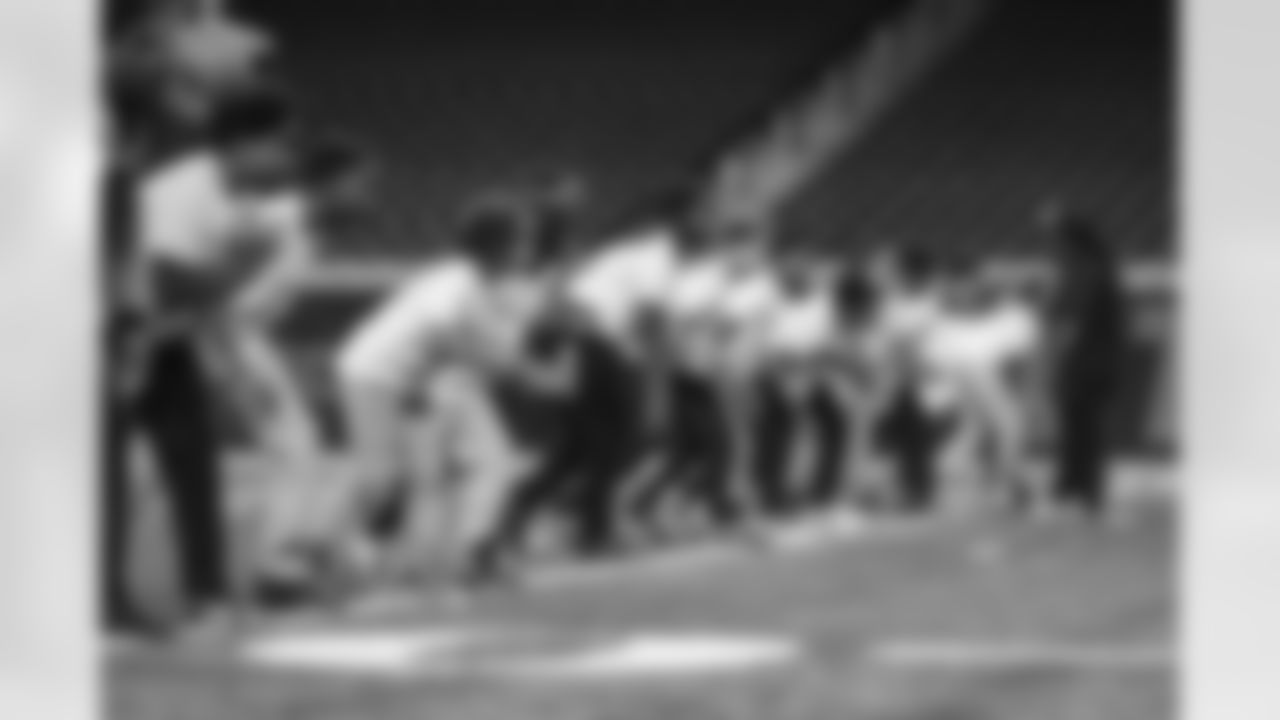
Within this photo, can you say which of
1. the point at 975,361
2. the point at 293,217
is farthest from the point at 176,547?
the point at 975,361

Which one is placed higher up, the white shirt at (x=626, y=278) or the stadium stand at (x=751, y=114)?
the stadium stand at (x=751, y=114)

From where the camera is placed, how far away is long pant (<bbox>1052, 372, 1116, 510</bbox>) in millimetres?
2654

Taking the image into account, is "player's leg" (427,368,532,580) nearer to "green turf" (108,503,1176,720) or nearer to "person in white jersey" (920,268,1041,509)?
"green turf" (108,503,1176,720)

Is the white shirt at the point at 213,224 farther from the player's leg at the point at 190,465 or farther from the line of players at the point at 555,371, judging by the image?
the player's leg at the point at 190,465

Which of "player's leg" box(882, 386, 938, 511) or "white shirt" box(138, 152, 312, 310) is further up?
"white shirt" box(138, 152, 312, 310)

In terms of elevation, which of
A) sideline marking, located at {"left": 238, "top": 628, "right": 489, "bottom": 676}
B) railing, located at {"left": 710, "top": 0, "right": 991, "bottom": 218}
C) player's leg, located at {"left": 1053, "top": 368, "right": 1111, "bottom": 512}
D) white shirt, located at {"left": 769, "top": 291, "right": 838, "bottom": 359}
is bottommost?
sideline marking, located at {"left": 238, "top": 628, "right": 489, "bottom": 676}

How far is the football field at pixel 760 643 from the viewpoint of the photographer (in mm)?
2623

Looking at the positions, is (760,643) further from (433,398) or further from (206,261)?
(206,261)

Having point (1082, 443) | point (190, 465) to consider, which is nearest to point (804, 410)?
point (1082, 443)

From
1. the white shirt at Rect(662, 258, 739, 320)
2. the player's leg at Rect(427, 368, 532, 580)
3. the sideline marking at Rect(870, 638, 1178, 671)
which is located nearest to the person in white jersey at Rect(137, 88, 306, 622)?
the player's leg at Rect(427, 368, 532, 580)

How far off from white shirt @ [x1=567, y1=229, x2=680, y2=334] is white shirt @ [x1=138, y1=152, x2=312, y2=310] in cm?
35

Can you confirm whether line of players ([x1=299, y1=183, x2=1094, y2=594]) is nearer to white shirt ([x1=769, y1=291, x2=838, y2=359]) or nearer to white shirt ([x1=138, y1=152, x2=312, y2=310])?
white shirt ([x1=769, y1=291, x2=838, y2=359])

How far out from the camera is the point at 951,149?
8.76ft

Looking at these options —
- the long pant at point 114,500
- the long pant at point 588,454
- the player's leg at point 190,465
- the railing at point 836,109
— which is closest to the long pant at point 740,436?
the long pant at point 588,454
